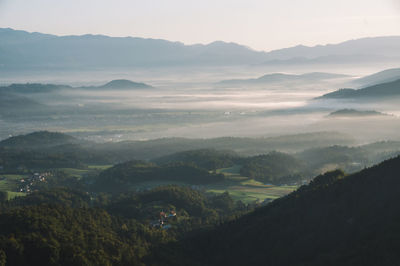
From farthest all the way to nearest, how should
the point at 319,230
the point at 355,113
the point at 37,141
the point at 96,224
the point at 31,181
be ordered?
the point at 355,113, the point at 37,141, the point at 31,181, the point at 96,224, the point at 319,230

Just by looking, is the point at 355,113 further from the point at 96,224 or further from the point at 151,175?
the point at 96,224

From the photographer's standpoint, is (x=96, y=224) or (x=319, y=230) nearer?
(x=319, y=230)

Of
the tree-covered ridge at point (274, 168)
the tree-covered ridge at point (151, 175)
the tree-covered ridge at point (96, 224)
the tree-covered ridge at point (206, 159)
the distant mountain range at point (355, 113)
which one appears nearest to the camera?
the tree-covered ridge at point (96, 224)

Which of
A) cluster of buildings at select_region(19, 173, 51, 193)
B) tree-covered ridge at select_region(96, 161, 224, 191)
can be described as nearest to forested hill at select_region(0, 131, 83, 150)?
cluster of buildings at select_region(19, 173, 51, 193)

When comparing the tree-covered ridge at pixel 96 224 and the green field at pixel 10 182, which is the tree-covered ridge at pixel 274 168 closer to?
the tree-covered ridge at pixel 96 224

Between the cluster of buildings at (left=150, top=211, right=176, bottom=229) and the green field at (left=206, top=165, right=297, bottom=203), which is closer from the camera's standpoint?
the cluster of buildings at (left=150, top=211, right=176, bottom=229)

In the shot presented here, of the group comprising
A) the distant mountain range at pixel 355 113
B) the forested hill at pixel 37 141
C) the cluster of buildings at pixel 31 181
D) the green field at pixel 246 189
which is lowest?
the green field at pixel 246 189

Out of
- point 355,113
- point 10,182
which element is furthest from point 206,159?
point 355,113

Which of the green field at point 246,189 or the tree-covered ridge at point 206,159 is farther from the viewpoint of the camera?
the tree-covered ridge at point 206,159

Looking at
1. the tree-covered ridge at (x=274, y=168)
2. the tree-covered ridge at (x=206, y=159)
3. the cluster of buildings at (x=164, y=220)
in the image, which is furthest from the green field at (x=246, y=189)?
the cluster of buildings at (x=164, y=220)

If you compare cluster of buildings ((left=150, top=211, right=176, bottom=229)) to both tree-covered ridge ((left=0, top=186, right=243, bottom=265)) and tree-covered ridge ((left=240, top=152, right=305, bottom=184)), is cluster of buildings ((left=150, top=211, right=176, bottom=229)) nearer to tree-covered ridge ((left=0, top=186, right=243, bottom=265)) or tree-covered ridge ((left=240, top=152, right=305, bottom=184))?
tree-covered ridge ((left=0, top=186, right=243, bottom=265))
